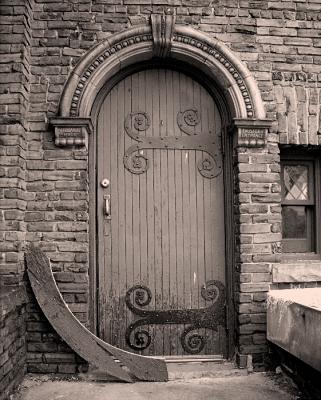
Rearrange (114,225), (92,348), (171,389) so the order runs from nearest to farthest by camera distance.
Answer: (171,389), (92,348), (114,225)

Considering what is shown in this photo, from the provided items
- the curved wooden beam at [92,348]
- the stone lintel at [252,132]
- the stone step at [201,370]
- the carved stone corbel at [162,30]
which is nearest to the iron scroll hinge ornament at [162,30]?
the carved stone corbel at [162,30]

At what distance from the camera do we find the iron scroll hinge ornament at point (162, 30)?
14.3ft

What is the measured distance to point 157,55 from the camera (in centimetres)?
450

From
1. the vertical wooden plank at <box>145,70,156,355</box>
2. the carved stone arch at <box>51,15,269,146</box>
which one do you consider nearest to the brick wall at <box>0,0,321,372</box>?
the carved stone arch at <box>51,15,269,146</box>

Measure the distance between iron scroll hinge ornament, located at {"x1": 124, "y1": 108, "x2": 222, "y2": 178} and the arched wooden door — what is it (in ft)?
0.03

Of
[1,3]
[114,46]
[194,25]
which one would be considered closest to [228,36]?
[194,25]

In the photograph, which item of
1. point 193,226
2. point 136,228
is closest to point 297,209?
point 193,226

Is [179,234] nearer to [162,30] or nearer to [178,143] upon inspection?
[178,143]

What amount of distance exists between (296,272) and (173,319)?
131 cm

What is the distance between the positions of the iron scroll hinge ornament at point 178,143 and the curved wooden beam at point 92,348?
1485mm

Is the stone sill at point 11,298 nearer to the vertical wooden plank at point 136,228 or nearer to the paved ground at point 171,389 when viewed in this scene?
the paved ground at point 171,389

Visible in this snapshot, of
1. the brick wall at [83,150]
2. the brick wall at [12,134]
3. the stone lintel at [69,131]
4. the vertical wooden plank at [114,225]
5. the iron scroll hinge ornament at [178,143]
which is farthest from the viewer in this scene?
the iron scroll hinge ornament at [178,143]

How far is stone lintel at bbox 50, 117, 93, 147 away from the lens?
420 centimetres

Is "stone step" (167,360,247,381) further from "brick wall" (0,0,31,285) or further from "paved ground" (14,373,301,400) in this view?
"brick wall" (0,0,31,285)
